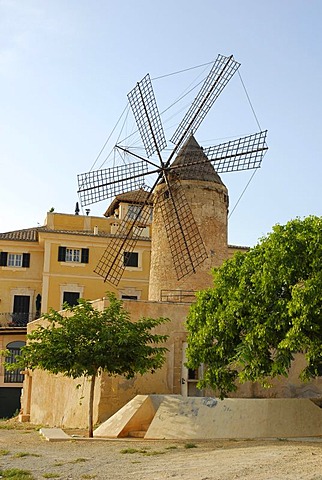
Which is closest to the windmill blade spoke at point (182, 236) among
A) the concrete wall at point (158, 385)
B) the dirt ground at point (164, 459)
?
the concrete wall at point (158, 385)

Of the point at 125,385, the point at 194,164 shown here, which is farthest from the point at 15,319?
the point at 125,385

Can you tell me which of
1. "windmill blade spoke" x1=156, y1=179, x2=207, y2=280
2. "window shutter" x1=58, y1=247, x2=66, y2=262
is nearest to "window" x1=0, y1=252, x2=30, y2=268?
"window shutter" x1=58, y1=247, x2=66, y2=262

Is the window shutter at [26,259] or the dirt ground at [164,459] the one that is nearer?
the dirt ground at [164,459]

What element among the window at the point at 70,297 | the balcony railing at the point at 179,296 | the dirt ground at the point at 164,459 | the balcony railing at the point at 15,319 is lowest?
the dirt ground at the point at 164,459

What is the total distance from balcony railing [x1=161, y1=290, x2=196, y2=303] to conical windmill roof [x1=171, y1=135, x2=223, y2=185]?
4670mm

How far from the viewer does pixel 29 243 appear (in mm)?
40438

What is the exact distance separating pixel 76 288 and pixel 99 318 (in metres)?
21.4

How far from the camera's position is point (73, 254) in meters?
40.3

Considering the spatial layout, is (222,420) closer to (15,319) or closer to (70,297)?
(70,297)

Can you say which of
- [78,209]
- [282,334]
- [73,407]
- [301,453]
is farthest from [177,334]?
[78,209]

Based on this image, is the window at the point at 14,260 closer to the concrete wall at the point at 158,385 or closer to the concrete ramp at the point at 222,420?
the concrete wall at the point at 158,385

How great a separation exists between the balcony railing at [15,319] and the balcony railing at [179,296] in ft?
49.6

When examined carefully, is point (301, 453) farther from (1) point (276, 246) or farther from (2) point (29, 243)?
(2) point (29, 243)

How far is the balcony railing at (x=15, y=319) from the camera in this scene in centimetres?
3922
